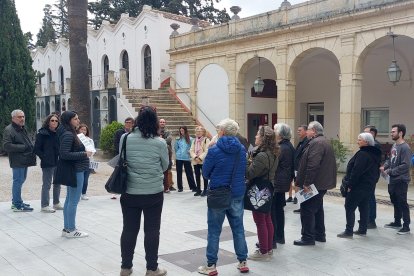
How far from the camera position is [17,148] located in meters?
7.73

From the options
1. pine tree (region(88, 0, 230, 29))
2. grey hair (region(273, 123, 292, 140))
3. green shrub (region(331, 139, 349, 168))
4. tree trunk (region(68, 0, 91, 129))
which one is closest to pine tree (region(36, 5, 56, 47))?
pine tree (region(88, 0, 230, 29))

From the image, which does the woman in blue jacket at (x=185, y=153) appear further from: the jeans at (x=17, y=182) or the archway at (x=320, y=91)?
the archway at (x=320, y=91)

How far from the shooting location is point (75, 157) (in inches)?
238

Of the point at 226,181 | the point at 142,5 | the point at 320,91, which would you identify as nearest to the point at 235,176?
the point at 226,181

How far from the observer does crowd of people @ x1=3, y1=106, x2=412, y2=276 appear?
15.1 ft

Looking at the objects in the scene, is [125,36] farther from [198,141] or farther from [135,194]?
[135,194]

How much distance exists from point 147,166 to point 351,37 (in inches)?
446

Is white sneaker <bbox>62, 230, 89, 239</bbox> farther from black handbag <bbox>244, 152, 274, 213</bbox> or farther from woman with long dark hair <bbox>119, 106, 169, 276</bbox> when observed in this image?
black handbag <bbox>244, 152, 274, 213</bbox>

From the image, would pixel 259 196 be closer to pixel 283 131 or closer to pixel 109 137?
pixel 283 131

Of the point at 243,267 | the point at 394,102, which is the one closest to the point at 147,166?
the point at 243,267

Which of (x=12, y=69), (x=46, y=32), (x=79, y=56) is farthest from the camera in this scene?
(x=46, y=32)

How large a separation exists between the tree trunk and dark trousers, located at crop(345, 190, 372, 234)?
33.9ft

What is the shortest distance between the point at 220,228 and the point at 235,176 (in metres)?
0.62

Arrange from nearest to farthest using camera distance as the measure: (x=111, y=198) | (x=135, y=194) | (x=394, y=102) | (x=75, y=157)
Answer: (x=135, y=194)
(x=75, y=157)
(x=111, y=198)
(x=394, y=102)
